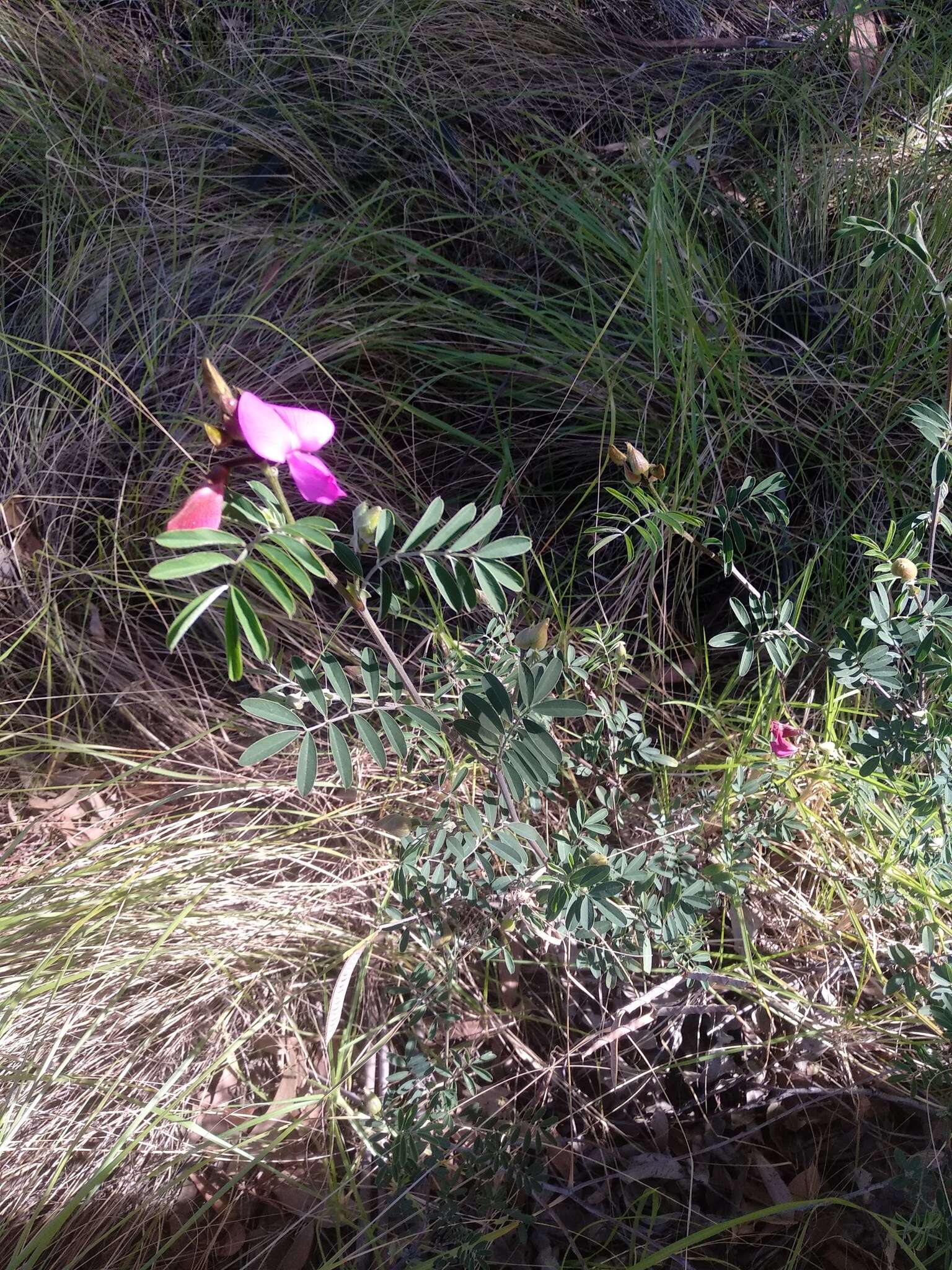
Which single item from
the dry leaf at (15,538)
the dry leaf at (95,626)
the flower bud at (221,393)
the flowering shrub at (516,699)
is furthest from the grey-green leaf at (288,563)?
the dry leaf at (15,538)

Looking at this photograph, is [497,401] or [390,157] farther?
[390,157]

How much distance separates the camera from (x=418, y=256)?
1.94 metres

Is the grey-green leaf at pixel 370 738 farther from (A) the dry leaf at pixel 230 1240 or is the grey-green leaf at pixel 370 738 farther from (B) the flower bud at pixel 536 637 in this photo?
(A) the dry leaf at pixel 230 1240

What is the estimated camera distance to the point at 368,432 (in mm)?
1887

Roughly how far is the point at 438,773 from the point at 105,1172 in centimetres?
72

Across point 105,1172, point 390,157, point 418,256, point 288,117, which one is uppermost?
point 288,117

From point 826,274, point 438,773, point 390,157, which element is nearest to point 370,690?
point 438,773

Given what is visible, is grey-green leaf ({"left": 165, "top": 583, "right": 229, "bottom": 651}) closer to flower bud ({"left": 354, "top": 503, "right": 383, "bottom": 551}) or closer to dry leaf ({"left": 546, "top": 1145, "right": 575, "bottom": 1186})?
flower bud ({"left": 354, "top": 503, "right": 383, "bottom": 551})

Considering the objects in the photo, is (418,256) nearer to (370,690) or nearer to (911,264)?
(911,264)

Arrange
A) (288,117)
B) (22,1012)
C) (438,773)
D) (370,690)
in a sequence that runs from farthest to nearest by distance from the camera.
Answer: (288,117), (438,773), (22,1012), (370,690)

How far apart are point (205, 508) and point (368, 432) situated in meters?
1.26

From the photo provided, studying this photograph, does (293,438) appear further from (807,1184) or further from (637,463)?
(807,1184)

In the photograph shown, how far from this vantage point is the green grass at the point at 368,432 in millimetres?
1318

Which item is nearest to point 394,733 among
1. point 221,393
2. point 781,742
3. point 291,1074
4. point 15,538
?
point 221,393
